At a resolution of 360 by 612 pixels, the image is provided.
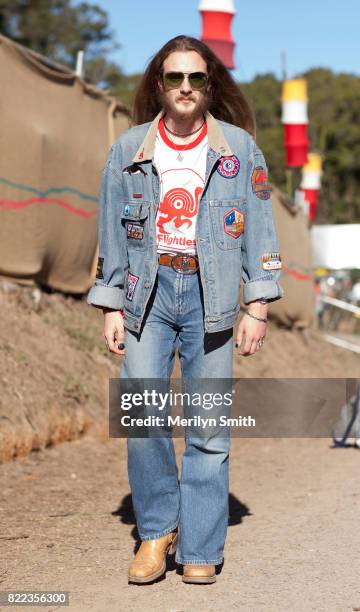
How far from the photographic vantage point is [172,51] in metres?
3.95

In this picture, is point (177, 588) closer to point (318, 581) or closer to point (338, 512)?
point (318, 581)

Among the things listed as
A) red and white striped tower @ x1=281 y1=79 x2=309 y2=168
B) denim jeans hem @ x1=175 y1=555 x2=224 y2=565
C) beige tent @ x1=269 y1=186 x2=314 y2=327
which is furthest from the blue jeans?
red and white striped tower @ x1=281 y1=79 x2=309 y2=168

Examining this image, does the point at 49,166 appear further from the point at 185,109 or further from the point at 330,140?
the point at 330,140

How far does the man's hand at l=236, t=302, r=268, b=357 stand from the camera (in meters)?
3.90

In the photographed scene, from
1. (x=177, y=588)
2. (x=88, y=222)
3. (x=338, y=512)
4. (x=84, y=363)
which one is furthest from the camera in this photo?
(x=88, y=222)

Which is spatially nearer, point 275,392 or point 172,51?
point 172,51

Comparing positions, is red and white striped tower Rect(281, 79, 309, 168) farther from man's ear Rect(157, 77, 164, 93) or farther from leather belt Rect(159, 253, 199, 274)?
leather belt Rect(159, 253, 199, 274)

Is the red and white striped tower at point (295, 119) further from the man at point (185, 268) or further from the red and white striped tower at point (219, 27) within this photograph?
the man at point (185, 268)

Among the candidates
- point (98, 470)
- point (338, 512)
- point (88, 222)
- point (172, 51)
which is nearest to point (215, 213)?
point (172, 51)

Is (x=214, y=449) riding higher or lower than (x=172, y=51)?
lower

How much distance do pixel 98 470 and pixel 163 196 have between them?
9.46ft

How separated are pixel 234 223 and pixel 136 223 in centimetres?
37

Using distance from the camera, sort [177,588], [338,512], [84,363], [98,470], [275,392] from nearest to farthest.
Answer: [177,588], [338,512], [98,470], [84,363], [275,392]

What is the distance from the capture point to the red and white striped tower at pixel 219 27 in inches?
483
